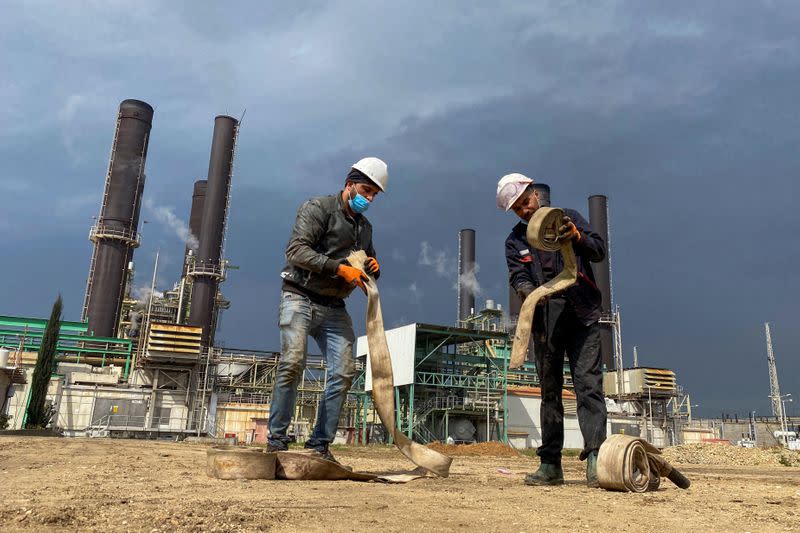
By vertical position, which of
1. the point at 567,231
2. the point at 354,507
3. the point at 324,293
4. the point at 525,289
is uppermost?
the point at 567,231

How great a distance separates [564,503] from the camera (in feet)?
10.0

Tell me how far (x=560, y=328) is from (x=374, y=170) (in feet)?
5.93

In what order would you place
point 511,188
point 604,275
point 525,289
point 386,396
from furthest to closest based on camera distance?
point 604,275 → point 525,289 → point 511,188 → point 386,396

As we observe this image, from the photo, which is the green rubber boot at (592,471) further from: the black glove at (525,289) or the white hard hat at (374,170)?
the white hard hat at (374,170)

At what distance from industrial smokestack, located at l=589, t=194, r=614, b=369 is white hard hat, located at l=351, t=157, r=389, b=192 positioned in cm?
5134

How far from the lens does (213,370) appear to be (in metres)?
40.3

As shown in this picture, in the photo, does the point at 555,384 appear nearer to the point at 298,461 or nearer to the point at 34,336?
the point at 298,461

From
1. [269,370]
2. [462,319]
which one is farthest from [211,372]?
[462,319]

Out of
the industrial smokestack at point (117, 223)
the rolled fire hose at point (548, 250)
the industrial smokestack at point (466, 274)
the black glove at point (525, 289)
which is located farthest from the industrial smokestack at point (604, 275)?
the rolled fire hose at point (548, 250)

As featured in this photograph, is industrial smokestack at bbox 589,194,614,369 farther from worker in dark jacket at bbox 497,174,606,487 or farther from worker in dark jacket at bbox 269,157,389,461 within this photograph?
worker in dark jacket at bbox 269,157,389,461

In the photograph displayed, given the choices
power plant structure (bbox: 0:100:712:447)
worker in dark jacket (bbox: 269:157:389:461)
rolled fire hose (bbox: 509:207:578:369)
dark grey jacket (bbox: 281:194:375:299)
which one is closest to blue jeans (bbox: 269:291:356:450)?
worker in dark jacket (bbox: 269:157:389:461)

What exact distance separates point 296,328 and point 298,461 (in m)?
0.93

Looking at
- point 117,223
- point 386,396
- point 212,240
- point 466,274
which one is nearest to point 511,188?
point 386,396

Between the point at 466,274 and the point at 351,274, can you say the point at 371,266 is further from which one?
the point at 466,274
